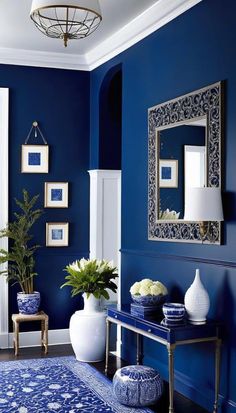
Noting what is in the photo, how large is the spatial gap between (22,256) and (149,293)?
77.1 inches

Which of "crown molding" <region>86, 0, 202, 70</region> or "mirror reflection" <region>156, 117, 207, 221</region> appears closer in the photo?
"mirror reflection" <region>156, 117, 207, 221</region>

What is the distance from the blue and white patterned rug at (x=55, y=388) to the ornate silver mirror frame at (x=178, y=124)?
1.24 m

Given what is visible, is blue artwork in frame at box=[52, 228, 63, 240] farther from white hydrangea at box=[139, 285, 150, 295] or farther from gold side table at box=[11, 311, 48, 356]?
white hydrangea at box=[139, 285, 150, 295]

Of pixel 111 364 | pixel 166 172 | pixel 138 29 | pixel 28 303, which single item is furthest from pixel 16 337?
pixel 138 29

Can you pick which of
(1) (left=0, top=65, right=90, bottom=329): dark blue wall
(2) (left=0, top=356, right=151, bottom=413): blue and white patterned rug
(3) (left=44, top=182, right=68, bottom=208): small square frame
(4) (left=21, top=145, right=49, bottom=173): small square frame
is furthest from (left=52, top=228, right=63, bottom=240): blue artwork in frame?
(2) (left=0, top=356, right=151, bottom=413): blue and white patterned rug

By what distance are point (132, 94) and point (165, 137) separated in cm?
83

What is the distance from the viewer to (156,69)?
4848mm

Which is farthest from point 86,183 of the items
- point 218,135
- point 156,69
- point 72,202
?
point 218,135

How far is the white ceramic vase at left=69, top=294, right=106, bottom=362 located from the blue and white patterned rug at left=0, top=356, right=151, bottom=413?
0.38ft

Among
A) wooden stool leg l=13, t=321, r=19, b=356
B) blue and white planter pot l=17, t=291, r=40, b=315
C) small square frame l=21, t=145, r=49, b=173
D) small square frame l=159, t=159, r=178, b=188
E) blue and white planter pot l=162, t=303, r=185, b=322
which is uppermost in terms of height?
small square frame l=21, t=145, r=49, b=173

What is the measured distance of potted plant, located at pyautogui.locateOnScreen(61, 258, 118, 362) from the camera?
525 cm

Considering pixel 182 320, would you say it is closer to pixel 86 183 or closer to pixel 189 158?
pixel 189 158

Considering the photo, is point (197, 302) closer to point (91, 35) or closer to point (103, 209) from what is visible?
point (103, 209)

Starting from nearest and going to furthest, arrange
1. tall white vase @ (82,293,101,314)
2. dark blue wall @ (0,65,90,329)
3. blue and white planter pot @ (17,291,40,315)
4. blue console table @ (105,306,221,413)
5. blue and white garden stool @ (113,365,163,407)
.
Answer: blue console table @ (105,306,221,413)
blue and white garden stool @ (113,365,163,407)
tall white vase @ (82,293,101,314)
blue and white planter pot @ (17,291,40,315)
dark blue wall @ (0,65,90,329)
